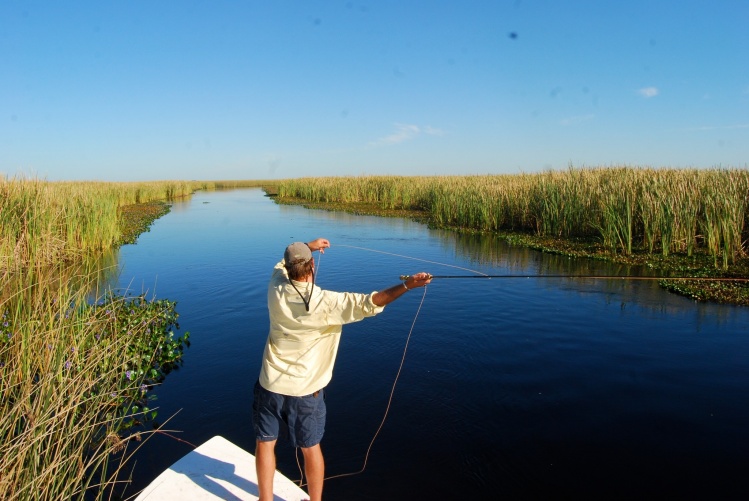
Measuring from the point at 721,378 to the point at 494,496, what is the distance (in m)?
3.86

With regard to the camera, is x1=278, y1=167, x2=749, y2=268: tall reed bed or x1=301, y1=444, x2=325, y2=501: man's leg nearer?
x1=301, y1=444, x2=325, y2=501: man's leg

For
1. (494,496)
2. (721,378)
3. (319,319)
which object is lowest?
(494,496)

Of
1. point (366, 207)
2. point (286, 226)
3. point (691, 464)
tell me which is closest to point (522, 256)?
point (691, 464)

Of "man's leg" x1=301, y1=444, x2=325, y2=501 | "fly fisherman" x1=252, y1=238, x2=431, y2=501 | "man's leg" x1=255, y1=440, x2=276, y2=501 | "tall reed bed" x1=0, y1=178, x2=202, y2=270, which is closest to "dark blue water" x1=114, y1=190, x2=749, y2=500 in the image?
"man's leg" x1=301, y1=444, x2=325, y2=501

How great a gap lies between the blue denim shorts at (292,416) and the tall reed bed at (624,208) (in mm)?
11256

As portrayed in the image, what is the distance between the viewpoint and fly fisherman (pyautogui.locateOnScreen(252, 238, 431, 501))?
10.00 ft

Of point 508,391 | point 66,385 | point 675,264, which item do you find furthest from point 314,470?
point 675,264

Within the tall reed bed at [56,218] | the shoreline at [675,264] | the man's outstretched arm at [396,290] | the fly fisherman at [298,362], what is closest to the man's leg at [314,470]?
the fly fisherman at [298,362]

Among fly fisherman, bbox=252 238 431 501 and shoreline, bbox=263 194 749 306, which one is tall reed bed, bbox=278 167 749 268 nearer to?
shoreline, bbox=263 194 749 306

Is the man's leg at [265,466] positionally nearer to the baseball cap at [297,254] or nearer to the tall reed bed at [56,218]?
the baseball cap at [297,254]

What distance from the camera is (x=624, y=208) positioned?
13406 millimetres

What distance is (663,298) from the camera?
9.30 metres

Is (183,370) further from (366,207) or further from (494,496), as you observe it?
(366,207)

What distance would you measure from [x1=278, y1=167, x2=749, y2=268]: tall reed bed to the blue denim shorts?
11256 mm
